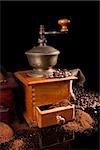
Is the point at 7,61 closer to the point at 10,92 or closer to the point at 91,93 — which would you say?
the point at 10,92

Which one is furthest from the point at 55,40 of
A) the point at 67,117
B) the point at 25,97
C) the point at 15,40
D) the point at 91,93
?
the point at 67,117

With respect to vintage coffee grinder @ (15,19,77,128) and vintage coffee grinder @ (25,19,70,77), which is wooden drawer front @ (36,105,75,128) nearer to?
vintage coffee grinder @ (15,19,77,128)

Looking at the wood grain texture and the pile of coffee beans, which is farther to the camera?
the pile of coffee beans

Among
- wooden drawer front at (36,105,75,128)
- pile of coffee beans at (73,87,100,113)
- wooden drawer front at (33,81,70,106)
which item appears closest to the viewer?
wooden drawer front at (36,105,75,128)

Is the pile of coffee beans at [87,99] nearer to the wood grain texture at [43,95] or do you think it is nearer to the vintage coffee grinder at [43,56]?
the wood grain texture at [43,95]

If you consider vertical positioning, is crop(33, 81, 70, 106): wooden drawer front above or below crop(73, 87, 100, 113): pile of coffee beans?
above

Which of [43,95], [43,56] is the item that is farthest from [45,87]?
[43,56]

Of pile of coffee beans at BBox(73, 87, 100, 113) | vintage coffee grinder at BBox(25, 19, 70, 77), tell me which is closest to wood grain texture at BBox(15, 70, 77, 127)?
vintage coffee grinder at BBox(25, 19, 70, 77)

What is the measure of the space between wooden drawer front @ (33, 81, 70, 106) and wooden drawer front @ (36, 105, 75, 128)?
16cm

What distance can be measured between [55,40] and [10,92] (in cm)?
115

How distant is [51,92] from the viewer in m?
2.14

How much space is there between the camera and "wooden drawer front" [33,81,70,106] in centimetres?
209

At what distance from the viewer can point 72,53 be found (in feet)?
10.3

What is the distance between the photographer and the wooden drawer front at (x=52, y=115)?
6.25 feet
